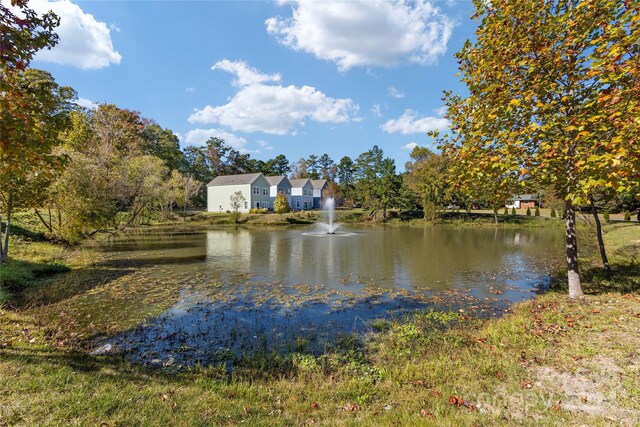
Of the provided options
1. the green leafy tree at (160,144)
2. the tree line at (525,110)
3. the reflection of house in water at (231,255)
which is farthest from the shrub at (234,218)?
the tree line at (525,110)

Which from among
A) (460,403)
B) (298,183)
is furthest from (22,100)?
(298,183)

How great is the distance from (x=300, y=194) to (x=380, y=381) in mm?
71481

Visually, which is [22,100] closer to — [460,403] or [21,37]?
[21,37]

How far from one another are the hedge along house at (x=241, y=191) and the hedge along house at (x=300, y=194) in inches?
409

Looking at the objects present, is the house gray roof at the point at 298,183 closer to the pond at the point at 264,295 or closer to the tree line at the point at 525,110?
the pond at the point at 264,295

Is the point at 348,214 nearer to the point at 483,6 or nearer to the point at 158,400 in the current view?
the point at 483,6

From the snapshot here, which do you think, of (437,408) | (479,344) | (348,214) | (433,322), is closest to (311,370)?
(437,408)

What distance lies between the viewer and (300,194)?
250ft

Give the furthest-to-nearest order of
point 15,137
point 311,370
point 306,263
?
point 306,263 < point 311,370 < point 15,137

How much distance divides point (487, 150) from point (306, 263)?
12199 mm

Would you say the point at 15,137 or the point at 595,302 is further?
the point at 595,302

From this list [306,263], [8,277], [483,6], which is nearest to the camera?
[483,6]

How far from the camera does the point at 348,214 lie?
6134 centimetres

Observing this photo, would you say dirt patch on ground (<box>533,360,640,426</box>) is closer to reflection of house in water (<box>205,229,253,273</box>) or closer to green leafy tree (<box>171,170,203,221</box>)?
reflection of house in water (<box>205,229,253,273</box>)
